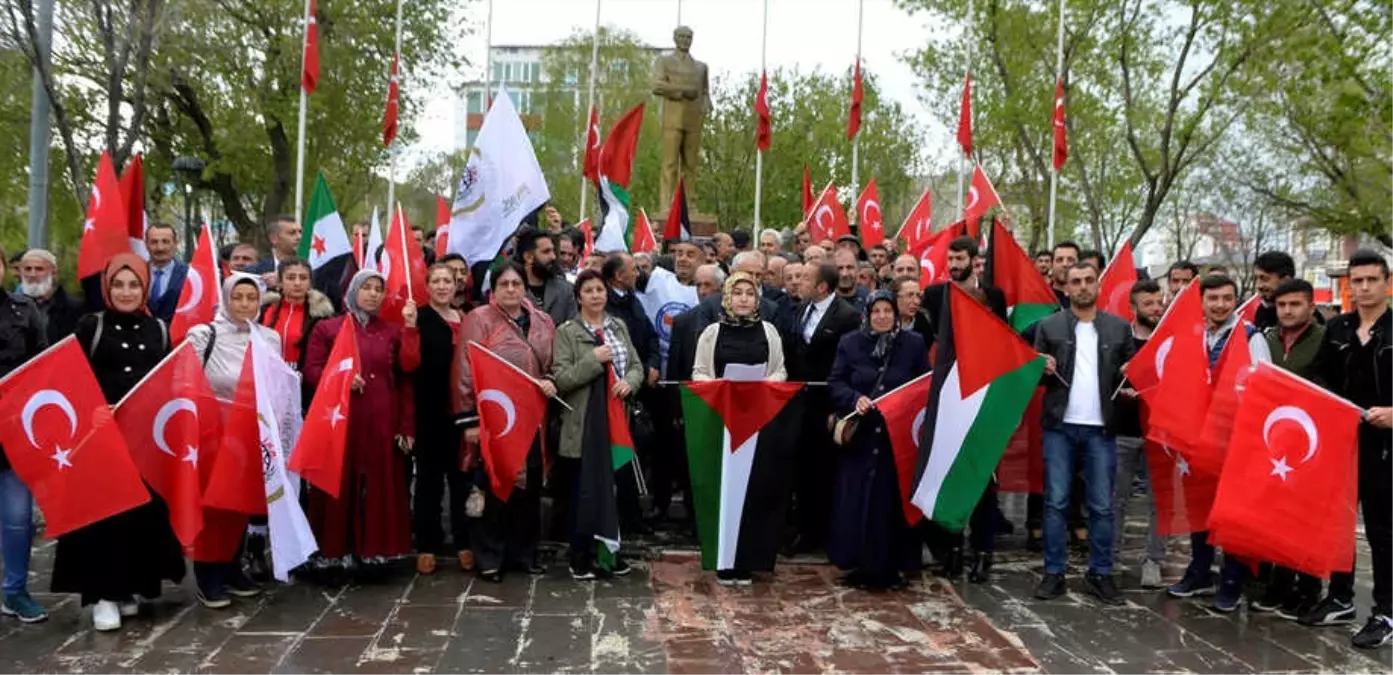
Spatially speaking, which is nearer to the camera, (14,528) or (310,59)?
(14,528)

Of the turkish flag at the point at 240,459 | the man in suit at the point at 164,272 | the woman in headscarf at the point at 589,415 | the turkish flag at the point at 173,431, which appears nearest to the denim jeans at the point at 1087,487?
the woman in headscarf at the point at 589,415

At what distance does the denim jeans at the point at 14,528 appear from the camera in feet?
20.2

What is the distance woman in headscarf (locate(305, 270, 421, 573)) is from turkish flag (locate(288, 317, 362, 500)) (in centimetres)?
18

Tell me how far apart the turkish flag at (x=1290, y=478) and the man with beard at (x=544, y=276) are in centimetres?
439

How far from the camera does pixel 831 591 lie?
23.5 ft

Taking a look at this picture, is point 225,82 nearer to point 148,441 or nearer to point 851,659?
point 148,441

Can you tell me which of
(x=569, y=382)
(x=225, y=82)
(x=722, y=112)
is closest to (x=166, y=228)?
(x=569, y=382)

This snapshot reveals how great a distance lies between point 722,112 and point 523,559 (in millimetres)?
29270

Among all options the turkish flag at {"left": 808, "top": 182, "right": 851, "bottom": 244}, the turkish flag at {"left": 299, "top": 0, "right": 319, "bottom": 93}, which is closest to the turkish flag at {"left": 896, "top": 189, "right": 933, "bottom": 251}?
the turkish flag at {"left": 808, "top": 182, "right": 851, "bottom": 244}

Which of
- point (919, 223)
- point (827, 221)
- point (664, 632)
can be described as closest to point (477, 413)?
point (664, 632)

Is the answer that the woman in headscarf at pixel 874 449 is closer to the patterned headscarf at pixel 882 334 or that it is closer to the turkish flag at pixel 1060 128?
the patterned headscarf at pixel 882 334

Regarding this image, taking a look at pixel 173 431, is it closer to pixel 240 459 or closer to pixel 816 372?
pixel 240 459

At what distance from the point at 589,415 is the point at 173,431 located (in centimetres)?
244

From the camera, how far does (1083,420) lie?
6.98 metres
